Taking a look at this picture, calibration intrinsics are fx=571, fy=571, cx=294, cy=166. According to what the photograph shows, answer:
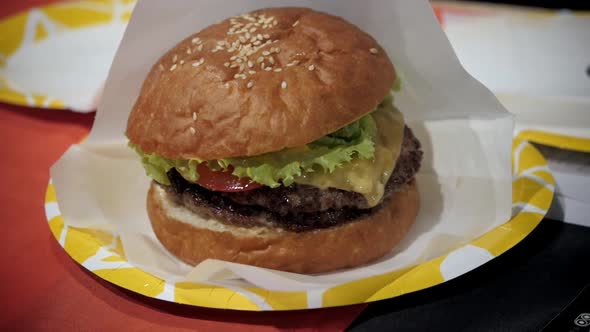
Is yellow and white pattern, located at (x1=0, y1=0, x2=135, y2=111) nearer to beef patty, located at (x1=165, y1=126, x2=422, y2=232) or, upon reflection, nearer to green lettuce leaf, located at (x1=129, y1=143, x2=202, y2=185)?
green lettuce leaf, located at (x1=129, y1=143, x2=202, y2=185)

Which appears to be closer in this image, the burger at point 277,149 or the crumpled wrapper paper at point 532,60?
the burger at point 277,149

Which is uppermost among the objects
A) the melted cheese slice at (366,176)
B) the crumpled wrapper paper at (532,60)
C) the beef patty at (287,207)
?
the melted cheese slice at (366,176)

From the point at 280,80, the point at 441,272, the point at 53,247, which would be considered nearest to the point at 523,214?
the point at 441,272

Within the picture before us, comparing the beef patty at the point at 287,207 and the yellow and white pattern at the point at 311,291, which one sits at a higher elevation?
the beef patty at the point at 287,207

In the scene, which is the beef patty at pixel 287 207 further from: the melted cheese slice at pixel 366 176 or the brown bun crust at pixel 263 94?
the brown bun crust at pixel 263 94

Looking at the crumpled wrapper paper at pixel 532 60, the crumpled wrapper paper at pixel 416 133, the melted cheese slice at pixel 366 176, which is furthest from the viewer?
the crumpled wrapper paper at pixel 532 60

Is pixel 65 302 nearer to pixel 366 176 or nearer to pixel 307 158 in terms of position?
pixel 307 158

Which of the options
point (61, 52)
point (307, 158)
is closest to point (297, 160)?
point (307, 158)

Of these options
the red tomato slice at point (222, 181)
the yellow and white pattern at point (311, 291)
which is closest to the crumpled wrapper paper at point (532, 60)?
the yellow and white pattern at point (311, 291)
